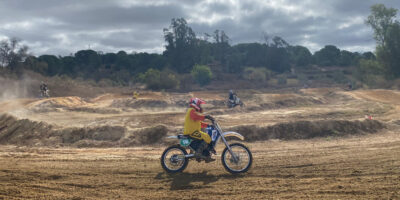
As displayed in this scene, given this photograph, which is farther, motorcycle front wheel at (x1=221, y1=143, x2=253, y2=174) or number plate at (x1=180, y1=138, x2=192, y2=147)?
number plate at (x1=180, y1=138, x2=192, y2=147)

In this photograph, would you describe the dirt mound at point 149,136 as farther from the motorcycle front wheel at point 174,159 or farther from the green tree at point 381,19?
the green tree at point 381,19

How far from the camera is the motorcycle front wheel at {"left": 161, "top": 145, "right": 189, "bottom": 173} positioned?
870 cm

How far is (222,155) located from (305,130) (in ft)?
31.1

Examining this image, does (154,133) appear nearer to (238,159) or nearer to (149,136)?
(149,136)

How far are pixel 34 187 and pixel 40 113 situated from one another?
20379 mm

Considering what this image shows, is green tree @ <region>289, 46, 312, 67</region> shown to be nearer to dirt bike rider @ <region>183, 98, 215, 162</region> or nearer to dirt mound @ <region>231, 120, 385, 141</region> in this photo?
dirt mound @ <region>231, 120, 385, 141</region>

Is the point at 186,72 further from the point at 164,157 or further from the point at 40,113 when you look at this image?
the point at 164,157

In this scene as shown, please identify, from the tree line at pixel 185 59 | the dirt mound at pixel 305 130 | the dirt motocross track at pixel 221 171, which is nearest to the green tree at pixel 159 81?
the tree line at pixel 185 59

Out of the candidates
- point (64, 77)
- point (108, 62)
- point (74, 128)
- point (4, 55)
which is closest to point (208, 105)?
point (74, 128)

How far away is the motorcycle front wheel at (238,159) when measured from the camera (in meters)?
8.39

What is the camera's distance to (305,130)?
1673 cm

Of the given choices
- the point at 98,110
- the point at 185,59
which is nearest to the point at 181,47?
the point at 185,59

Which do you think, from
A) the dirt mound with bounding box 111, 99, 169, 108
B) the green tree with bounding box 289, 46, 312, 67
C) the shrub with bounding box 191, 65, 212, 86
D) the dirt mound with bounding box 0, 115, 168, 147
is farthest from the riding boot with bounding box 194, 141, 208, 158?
the green tree with bounding box 289, 46, 312, 67

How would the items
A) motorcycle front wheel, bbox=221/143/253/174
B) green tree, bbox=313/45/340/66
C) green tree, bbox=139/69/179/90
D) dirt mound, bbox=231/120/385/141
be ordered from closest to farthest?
motorcycle front wheel, bbox=221/143/253/174
dirt mound, bbox=231/120/385/141
green tree, bbox=139/69/179/90
green tree, bbox=313/45/340/66
